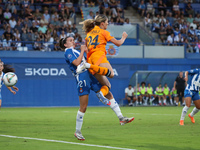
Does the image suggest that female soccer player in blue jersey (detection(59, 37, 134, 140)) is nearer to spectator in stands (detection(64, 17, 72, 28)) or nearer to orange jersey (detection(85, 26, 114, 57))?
orange jersey (detection(85, 26, 114, 57))

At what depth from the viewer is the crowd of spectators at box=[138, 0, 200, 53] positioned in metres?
34.2

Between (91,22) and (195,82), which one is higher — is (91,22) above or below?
above

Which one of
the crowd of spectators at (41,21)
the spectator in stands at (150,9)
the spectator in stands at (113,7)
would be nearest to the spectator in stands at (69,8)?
the crowd of spectators at (41,21)

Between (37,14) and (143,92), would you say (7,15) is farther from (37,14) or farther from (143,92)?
(143,92)

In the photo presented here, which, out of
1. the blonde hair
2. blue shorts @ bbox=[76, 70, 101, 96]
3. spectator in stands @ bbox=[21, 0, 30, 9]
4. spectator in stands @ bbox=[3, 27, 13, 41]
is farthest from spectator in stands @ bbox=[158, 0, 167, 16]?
blue shorts @ bbox=[76, 70, 101, 96]

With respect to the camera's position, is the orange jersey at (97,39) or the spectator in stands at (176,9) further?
the spectator in stands at (176,9)

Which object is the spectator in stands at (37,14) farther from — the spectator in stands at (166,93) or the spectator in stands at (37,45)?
the spectator in stands at (166,93)

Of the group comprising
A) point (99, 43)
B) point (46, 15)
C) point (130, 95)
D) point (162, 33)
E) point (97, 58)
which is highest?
point (99, 43)

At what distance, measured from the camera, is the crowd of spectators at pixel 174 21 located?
34250 millimetres

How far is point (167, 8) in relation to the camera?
1506 inches

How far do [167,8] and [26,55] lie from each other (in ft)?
46.7

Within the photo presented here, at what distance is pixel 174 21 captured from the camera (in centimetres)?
3666

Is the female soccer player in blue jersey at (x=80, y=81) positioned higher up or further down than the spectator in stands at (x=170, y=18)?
higher up

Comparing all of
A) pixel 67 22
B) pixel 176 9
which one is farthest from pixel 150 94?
pixel 176 9
